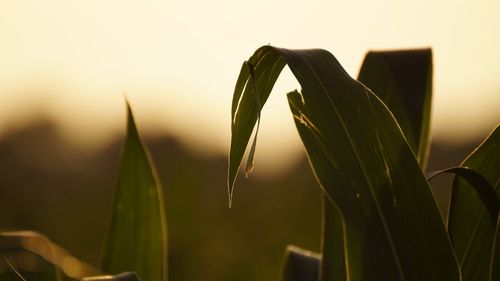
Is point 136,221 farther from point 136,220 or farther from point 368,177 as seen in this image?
point 368,177

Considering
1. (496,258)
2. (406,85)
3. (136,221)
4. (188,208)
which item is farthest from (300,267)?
(188,208)

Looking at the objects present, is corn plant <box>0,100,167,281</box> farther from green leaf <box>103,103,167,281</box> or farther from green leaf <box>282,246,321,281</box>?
green leaf <box>282,246,321,281</box>

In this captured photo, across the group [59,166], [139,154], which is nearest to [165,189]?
[59,166]

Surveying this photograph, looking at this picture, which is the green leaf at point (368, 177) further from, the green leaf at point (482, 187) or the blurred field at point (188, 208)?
the blurred field at point (188, 208)

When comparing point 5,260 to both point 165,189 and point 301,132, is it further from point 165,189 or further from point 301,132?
point 165,189

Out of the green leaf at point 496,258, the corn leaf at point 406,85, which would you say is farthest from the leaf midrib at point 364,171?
the corn leaf at point 406,85

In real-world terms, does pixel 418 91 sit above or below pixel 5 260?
above

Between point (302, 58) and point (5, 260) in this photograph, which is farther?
point (5, 260)
